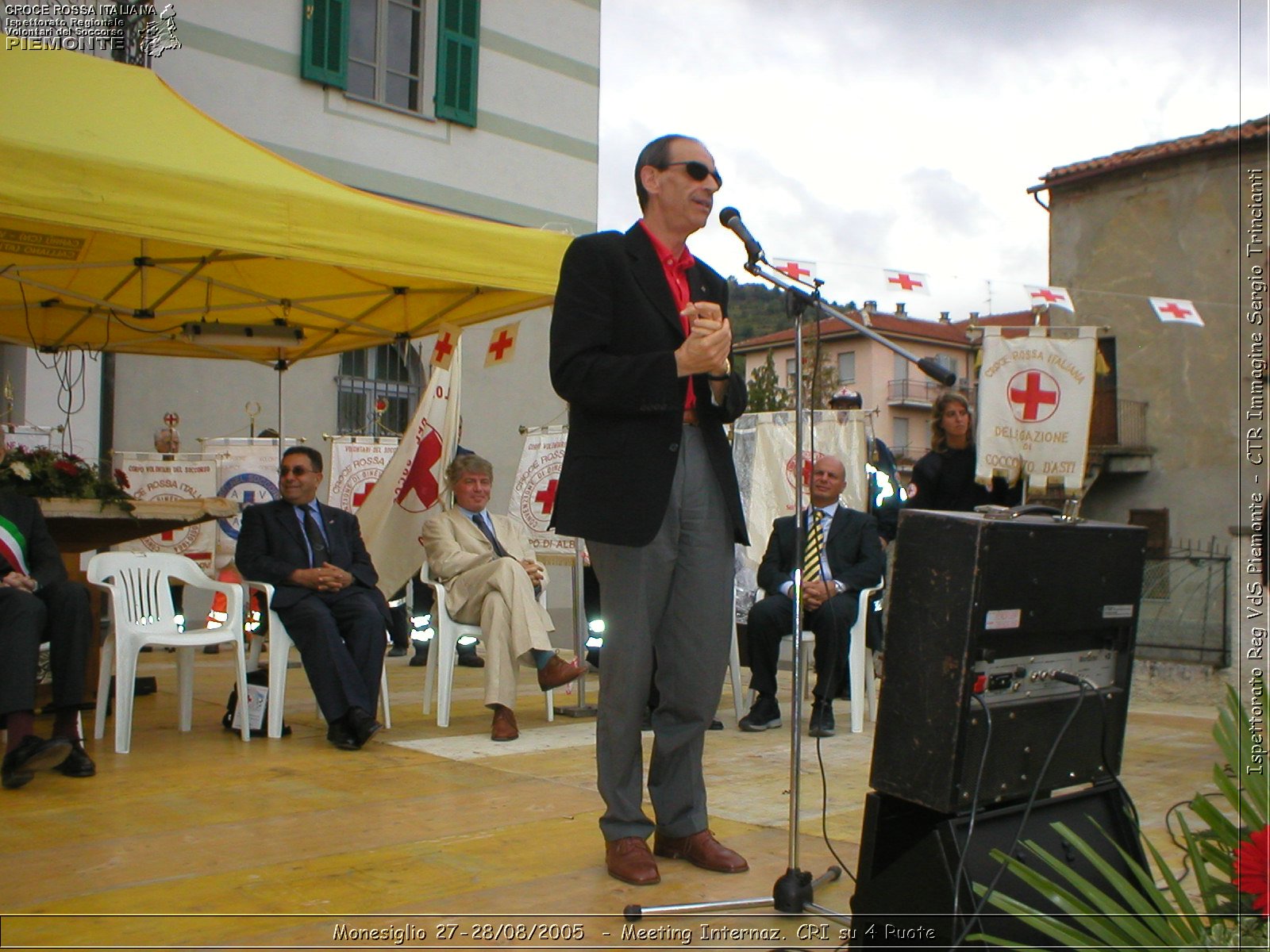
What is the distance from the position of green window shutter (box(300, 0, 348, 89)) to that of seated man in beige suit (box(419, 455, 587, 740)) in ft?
20.6

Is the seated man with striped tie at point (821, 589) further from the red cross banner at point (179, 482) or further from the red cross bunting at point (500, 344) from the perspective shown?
the red cross banner at point (179, 482)

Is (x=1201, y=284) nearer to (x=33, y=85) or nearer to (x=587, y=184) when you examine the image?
(x=587, y=184)

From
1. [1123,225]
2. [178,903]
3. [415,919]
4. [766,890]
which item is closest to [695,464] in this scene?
[766,890]

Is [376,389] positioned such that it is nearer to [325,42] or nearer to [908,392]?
[325,42]

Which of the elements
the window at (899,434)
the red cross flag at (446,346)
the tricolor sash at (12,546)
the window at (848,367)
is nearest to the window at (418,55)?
the red cross flag at (446,346)

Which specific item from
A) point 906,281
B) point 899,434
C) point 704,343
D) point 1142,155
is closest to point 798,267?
point 906,281

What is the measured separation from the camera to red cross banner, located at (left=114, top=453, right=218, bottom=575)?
8820 mm

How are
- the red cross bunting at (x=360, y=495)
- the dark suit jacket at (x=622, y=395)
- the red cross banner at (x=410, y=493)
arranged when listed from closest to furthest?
the dark suit jacket at (x=622, y=395) → the red cross banner at (x=410, y=493) → the red cross bunting at (x=360, y=495)

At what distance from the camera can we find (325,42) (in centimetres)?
1077

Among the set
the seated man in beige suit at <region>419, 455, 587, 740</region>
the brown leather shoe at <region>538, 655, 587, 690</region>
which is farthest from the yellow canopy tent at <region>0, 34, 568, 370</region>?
the brown leather shoe at <region>538, 655, 587, 690</region>

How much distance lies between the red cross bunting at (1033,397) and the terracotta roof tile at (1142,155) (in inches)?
470

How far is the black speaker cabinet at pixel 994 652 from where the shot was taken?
2133mm

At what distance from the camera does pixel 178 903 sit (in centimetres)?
271

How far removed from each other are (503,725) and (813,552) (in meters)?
1.68
